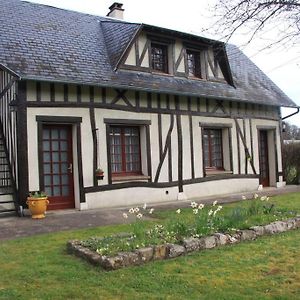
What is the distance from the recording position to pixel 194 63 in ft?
46.4

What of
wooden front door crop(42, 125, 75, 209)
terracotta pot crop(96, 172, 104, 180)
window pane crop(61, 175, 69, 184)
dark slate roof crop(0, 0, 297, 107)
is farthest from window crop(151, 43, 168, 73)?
window pane crop(61, 175, 69, 184)

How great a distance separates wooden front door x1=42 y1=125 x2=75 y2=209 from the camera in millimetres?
10492

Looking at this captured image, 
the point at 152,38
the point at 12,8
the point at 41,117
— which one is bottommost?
the point at 41,117

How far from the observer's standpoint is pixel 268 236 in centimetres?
687

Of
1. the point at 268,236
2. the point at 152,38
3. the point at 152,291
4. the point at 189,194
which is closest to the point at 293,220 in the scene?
the point at 268,236

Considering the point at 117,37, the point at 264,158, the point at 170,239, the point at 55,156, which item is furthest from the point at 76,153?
the point at 264,158

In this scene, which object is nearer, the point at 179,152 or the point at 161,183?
the point at 161,183

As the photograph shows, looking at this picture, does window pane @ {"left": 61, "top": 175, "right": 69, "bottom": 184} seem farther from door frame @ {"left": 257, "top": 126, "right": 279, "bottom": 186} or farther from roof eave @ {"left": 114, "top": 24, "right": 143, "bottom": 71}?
door frame @ {"left": 257, "top": 126, "right": 279, "bottom": 186}

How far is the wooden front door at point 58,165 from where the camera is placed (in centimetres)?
1049

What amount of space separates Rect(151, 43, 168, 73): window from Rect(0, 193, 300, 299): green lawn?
788cm

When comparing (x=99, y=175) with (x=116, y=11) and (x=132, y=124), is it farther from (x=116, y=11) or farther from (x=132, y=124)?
(x=116, y=11)

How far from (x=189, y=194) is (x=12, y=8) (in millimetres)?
7427

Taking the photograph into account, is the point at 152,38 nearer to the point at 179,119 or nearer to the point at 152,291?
the point at 179,119

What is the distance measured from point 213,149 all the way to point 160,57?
3.49 meters
